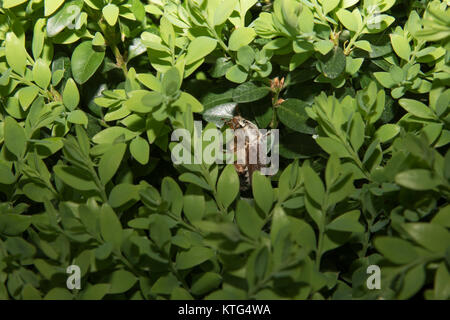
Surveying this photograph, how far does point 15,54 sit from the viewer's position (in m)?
0.66

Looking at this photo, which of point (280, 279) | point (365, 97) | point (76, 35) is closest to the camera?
point (280, 279)

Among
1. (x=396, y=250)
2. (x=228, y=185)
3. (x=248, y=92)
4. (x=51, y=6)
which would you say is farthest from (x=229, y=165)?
(x=51, y=6)

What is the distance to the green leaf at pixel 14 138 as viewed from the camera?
1.96ft

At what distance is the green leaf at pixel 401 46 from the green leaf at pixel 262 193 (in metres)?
0.26

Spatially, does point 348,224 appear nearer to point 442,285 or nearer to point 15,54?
point 442,285

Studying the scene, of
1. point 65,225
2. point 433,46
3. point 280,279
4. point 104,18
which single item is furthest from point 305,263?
point 104,18

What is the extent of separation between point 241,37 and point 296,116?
0.44ft

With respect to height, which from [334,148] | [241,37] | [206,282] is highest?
[241,37]

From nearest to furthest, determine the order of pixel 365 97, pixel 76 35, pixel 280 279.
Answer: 1. pixel 280 279
2. pixel 365 97
3. pixel 76 35

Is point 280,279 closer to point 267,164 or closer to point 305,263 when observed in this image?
point 305,263

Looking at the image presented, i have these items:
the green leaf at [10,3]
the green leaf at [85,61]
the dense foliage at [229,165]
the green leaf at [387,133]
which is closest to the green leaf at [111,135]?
the dense foliage at [229,165]

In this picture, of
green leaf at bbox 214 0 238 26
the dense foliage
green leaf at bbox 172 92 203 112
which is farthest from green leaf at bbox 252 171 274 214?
green leaf at bbox 214 0 238 26
